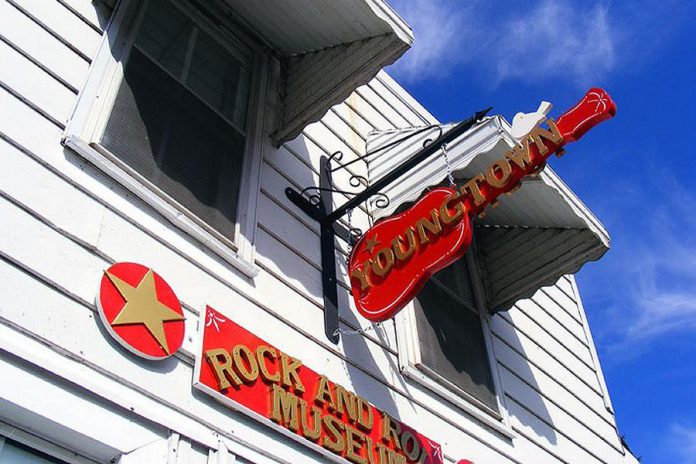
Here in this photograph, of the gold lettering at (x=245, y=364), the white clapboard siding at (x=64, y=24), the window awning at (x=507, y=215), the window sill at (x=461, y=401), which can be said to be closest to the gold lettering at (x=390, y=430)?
the window sill at (x=461, y=401)

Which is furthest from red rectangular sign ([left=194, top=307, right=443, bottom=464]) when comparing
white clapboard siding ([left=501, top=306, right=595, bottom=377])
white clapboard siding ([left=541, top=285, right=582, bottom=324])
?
white clapboard siding ([left=541, top=285, right=582, bottom=324])

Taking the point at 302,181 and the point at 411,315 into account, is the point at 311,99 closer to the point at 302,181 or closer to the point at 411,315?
the point at 302,181

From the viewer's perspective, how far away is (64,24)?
4285 millimetres

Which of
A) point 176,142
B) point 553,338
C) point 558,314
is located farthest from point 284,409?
point 558,314

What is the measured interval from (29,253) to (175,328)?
2.53ft

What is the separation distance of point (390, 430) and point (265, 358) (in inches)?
42.3

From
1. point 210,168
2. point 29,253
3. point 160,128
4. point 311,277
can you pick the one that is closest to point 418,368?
point 311,277

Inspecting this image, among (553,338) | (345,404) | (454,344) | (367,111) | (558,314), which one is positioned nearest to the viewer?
(345,404)

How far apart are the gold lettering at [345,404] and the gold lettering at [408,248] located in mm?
892

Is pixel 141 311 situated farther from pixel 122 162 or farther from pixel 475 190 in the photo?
pixel 475 190

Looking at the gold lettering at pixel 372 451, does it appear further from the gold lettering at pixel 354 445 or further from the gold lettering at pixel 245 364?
the gold lettering at pixel 245 364

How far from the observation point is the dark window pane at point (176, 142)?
14.2 feet

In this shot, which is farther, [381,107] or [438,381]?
[381,107]

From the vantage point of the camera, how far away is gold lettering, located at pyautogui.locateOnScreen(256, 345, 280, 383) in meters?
4.05
